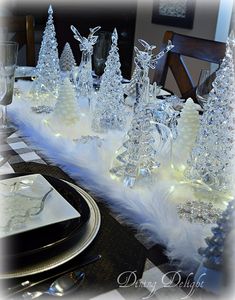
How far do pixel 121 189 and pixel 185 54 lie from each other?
0.89m

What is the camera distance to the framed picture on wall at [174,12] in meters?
2.32

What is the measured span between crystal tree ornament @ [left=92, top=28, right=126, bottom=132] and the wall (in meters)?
1.53

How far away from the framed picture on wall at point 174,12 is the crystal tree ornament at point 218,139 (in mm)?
1845

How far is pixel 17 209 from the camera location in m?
0.44

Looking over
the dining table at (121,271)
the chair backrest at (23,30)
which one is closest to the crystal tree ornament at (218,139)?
the dining table at (121,271)

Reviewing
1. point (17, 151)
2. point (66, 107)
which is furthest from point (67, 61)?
point (17, 151)

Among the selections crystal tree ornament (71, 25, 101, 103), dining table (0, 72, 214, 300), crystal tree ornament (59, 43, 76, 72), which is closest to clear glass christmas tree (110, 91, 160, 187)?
dining table (0, 72, 214, 300)

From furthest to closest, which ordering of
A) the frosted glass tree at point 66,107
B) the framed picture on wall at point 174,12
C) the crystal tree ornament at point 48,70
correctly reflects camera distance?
the framed picture on wall at point 174,12 < the crystal tree ornament at point 48,70 < the frosted glass tree at point 66,107

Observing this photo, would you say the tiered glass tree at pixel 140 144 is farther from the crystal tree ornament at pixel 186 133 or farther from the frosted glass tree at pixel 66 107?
the frosted glass tree at pixel 66 107

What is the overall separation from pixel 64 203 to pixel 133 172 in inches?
7.1

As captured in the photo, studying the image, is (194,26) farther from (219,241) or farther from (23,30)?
(219,241)

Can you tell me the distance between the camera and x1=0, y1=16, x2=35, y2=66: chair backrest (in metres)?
1.56

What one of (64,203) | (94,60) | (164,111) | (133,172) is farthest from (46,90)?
(64,203)

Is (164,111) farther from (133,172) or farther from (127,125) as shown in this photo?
(133,172)
